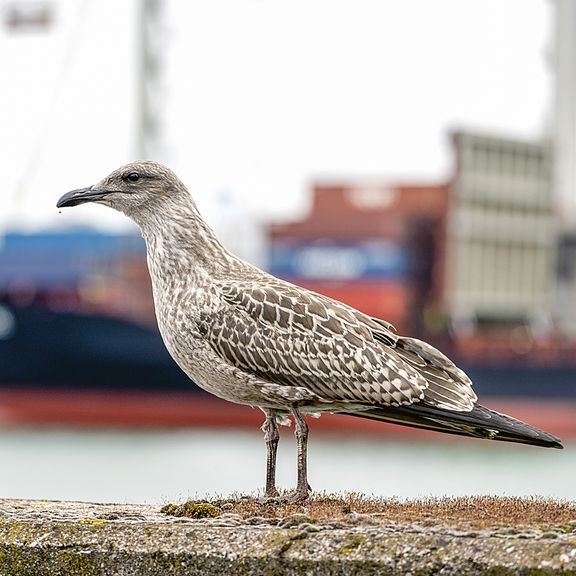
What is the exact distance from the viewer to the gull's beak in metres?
7.59

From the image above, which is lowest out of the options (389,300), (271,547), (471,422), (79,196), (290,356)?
(271,547)

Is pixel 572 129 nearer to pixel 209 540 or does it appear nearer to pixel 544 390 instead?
pixel 544 390

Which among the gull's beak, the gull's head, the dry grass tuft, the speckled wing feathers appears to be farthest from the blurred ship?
the dry grass tuft

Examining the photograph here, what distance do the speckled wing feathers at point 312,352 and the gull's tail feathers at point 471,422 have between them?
0.06 m

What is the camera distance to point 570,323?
5575 cm

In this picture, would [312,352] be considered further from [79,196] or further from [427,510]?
[79,196]

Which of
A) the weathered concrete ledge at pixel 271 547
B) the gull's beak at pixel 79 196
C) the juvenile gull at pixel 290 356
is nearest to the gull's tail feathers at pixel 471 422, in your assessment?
the juvenile gull at pixel 290 356

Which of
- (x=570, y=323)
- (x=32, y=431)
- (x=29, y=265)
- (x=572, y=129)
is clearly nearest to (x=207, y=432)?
(x=32, y=431)

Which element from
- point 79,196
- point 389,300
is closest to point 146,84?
point 389,300

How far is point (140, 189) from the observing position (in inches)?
296

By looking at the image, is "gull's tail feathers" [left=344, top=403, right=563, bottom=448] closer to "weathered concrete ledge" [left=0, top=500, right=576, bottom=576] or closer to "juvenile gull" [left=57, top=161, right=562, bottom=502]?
"juvenile gull" [left=57, top=161, right=562, bottom=502]

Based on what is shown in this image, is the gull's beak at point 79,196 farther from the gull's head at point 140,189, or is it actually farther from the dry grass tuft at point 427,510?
the dry grass tuft at point 427,510

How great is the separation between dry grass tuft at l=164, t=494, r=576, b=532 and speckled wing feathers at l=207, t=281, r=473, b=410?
0.55 metres

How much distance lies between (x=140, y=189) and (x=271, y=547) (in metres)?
2.57
